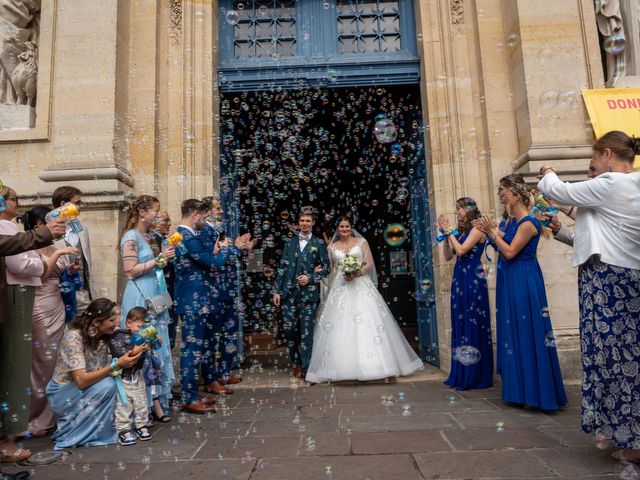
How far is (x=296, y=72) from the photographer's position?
6.77 m

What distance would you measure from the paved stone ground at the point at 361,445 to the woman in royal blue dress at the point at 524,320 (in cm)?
19

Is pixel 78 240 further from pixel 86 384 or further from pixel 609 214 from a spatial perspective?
pixel 609 214

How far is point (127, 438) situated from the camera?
3.56m

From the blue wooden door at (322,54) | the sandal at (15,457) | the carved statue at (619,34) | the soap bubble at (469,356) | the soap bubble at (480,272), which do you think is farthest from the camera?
the blue wooden door at (322,54)

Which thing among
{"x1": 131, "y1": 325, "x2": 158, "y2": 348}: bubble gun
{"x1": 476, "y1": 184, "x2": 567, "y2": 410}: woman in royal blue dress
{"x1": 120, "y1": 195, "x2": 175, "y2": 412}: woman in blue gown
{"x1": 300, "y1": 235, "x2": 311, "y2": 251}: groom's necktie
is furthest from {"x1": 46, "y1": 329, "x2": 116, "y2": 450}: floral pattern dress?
{"x1": 476, "y1": 184, "x2": 567, "y2": 410}: woman in royal blue dress

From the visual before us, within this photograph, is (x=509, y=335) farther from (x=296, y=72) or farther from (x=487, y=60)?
(x=296, y=72)

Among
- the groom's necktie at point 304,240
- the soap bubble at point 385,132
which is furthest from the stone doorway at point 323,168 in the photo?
the groom's necktie at point 304,240

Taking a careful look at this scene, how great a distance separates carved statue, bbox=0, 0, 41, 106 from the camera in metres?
6.35

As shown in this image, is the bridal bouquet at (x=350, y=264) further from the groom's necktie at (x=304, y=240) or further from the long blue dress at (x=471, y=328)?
the long blue dress at (x=471, y=328)

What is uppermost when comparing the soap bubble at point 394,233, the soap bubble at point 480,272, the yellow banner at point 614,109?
the yellow banner at point 614,109

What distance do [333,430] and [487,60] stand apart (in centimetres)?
526

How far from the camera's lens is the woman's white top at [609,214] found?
2934 millimetres

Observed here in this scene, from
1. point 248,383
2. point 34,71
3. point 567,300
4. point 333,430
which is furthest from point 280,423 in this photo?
point 34,71

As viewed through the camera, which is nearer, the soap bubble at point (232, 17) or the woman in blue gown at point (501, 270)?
the woman in blue gown at point (501, 270)
